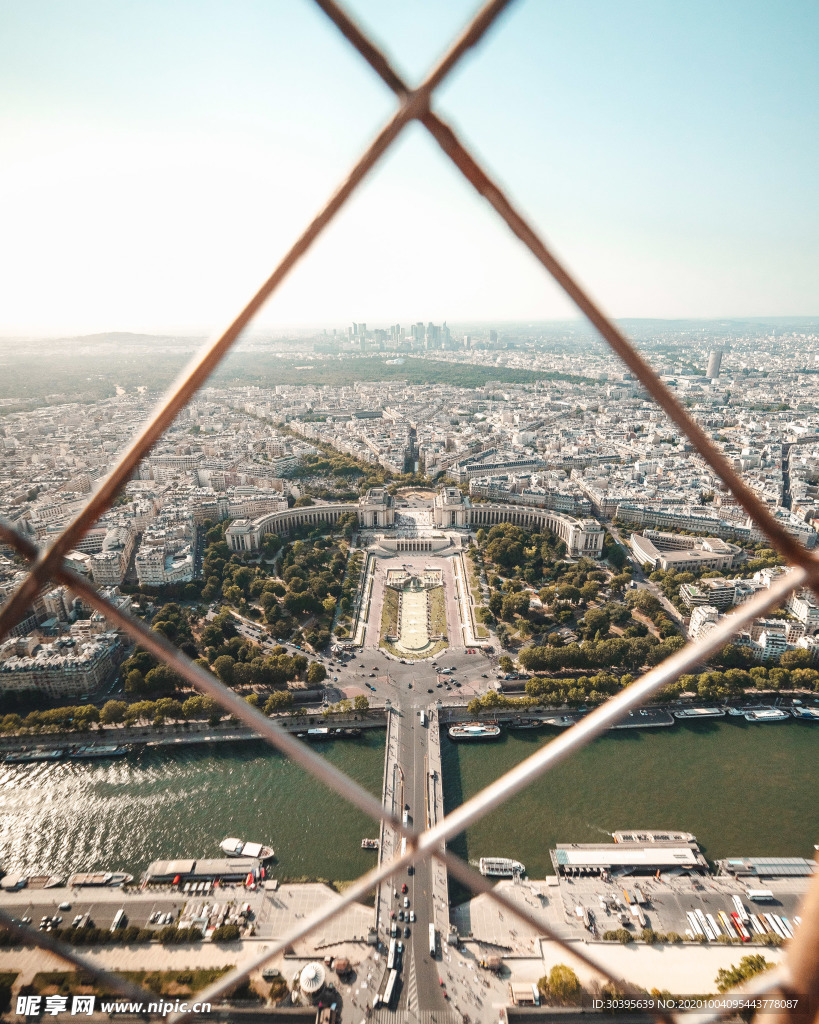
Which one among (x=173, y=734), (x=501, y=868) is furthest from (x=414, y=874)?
(x=173, y=734)

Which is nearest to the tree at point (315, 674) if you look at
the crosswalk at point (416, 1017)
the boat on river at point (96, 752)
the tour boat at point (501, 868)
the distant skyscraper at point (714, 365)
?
the boat on river at point (96, 752)

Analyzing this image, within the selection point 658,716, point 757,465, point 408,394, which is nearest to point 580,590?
point 658,716

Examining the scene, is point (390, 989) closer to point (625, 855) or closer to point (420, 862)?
point (420, 862)

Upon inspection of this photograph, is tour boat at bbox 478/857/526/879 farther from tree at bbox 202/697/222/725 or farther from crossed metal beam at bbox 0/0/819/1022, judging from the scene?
crossed metal beam at bbox 0/0/819/1022

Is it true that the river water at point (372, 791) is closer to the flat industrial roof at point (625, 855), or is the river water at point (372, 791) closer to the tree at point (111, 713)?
the flat industrial roof at point (625, 855)

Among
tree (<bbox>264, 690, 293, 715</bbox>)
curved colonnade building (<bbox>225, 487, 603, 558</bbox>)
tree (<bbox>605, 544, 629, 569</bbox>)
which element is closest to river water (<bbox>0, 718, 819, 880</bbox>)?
tree (<bbox>264, 690, 293, 715</bbox>)

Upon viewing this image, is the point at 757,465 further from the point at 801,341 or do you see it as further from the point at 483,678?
the point at 801,341
